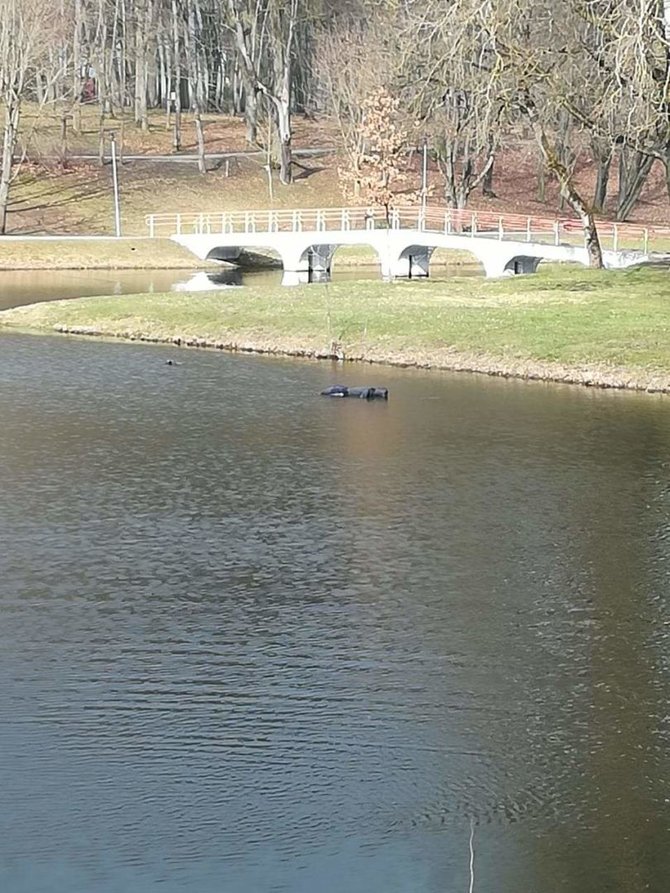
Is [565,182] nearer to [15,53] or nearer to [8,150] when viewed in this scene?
[8,150]

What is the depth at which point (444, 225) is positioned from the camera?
56.9 m

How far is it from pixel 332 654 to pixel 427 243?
38.1 m

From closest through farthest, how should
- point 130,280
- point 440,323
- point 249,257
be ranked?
point 440,323 → point 130,280 → point 249,257

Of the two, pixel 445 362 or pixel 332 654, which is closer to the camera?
pixel 332 654

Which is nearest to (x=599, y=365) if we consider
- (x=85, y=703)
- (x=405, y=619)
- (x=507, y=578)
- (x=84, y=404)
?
(x=84, y=404)

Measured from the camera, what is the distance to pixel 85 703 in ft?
41.3

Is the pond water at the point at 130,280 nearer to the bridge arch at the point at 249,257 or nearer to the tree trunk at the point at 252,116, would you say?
the bridge arch at the point at 249,257

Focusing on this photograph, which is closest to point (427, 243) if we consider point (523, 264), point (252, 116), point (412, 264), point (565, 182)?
point (412, 264)

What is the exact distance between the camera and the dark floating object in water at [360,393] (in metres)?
27.7

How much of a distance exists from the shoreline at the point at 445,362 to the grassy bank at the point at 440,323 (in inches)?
1.3

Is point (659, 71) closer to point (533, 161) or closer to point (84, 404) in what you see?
point (84, 404)

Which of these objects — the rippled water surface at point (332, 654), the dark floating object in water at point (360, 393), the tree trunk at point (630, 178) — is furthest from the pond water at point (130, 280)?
the rippled water surface at point (332, 654)

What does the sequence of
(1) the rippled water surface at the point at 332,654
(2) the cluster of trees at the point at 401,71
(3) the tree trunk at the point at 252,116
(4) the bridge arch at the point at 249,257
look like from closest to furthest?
(1) the rippled water surface at the point at 332,654
(2) the cluster of trees at the point at 401,71
(4) the bridge arch at the point at 249,257
(3) the tree trunk at the point at 252,116

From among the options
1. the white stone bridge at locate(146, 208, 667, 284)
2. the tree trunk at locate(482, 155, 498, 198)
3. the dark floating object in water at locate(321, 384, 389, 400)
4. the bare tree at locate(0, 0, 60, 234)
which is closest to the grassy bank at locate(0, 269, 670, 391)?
the dark floating object in water at locate(321, 384, 389, 400)
